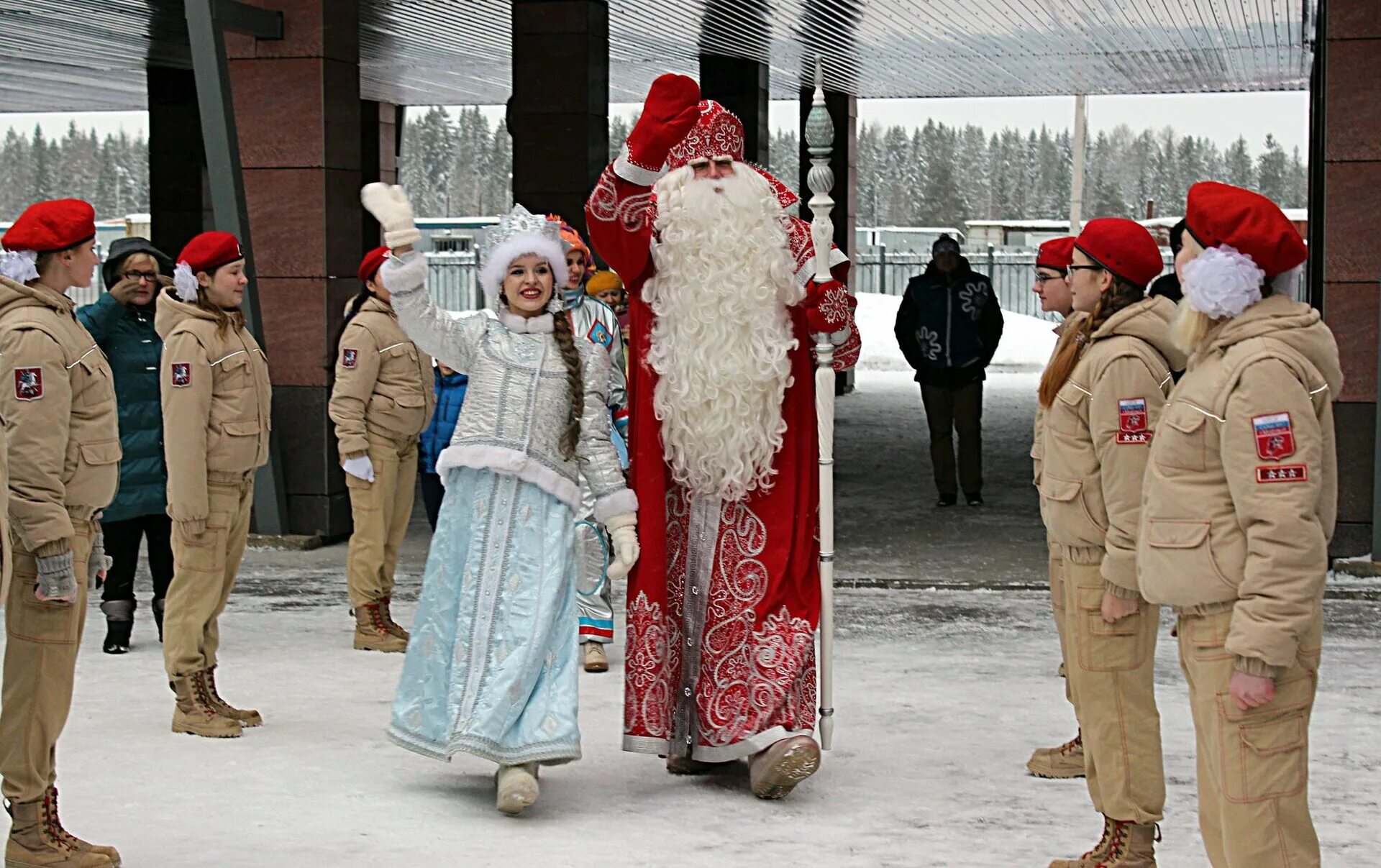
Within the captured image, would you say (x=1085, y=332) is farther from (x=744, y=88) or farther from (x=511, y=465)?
(x=744, y=88)

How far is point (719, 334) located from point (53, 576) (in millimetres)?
2050

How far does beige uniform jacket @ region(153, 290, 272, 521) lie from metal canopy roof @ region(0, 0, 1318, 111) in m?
7.44

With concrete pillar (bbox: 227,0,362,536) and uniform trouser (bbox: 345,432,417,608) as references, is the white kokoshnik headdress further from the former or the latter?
concrete pillar (bbox: 227,0,362,536)

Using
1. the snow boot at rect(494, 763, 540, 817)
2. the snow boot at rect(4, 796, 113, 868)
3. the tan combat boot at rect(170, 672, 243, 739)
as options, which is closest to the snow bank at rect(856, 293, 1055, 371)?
the tan combat boot at rect(170, 672, 243, 739)

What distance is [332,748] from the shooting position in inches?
234

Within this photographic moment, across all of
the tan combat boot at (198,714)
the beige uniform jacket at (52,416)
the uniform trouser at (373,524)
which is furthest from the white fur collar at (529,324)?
the uniform trouser at (373,524)

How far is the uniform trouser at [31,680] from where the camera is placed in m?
4.58

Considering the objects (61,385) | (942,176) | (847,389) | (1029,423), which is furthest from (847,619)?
(942,176)

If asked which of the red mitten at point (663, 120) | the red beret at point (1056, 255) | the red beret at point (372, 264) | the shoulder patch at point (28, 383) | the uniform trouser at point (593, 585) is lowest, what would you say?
the uniform trouser at point (593, 585)

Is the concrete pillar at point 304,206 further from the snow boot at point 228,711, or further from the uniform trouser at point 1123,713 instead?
the uniform trouser at point 1123,713

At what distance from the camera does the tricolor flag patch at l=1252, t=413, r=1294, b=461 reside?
136 inches

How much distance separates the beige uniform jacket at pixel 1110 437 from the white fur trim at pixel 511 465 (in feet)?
4.69

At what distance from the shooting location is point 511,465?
17.4 feet

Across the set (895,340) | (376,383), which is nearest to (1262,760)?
(376,383)
